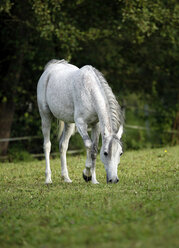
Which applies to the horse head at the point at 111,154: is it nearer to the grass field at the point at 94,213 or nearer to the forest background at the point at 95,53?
the grass field at the point at 94,213

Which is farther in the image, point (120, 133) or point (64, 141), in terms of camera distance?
point (64, 141)

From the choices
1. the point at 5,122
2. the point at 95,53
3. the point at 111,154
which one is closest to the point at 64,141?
the point at 111,154

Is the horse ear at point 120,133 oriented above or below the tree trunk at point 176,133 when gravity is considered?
above

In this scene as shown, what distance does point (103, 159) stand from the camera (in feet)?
20.9

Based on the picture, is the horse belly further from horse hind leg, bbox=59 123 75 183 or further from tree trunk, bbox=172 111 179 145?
tree trunk, bbox=172 111 179 145

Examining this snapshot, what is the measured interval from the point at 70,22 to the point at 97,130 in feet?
20.8

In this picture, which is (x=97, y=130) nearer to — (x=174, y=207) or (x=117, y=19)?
(x=174, y=207)

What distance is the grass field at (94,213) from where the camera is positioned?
12.3ft

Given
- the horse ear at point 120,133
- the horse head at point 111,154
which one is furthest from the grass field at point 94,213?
the horse ear at point 120,133

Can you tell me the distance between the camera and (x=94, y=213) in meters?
4.64

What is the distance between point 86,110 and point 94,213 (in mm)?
2561

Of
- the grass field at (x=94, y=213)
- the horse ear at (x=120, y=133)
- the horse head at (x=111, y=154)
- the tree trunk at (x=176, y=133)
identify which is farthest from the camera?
the tree trunk at (x=176, y=133)

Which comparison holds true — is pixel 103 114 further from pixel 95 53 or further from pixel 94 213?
pixel 95 53

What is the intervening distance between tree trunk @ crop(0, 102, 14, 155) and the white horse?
18.8ft
